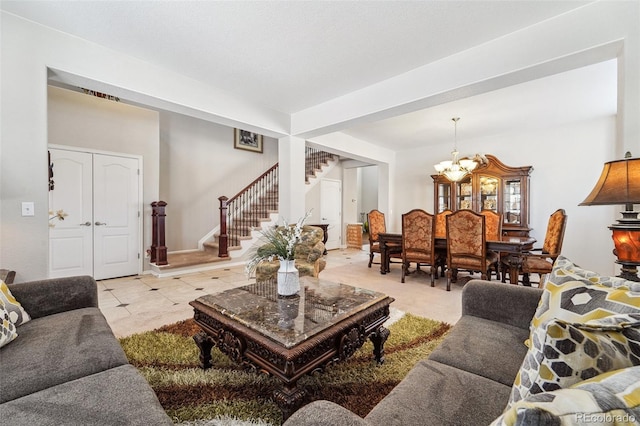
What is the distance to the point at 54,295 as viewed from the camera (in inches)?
68.3

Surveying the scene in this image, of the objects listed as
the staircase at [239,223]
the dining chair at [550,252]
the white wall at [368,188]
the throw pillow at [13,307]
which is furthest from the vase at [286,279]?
the white wall at [368,188]

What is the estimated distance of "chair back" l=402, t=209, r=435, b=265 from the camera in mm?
4016

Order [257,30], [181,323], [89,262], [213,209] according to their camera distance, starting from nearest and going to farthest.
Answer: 1. [257,30]
2. [181,323]
3. [89,262]
4. [213,209]

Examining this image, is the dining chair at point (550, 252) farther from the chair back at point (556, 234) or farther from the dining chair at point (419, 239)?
the dining chair at point (419, 239)

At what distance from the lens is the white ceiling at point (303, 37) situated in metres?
2.08

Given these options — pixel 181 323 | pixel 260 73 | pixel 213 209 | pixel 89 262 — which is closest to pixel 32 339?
pixel 181 323

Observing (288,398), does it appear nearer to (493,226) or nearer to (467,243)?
(467,243)

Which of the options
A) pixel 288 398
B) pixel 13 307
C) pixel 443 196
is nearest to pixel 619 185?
pixel 288 398

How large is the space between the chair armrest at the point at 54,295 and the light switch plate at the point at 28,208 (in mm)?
835

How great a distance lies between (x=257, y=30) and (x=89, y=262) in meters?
4.07

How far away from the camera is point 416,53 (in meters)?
2.66

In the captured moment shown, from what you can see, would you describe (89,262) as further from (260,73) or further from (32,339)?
(260,73)

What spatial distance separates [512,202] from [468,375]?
500 cm

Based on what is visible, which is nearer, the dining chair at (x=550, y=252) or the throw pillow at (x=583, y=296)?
the throw pillow at (x=583, y=296)
